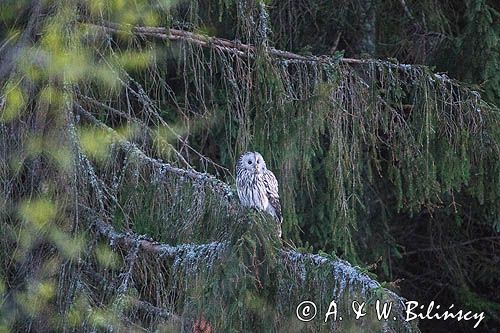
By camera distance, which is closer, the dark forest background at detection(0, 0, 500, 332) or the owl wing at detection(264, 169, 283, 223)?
the dark forest background at detection(0, 0, 500, 332)

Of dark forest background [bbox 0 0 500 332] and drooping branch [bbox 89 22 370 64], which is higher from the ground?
drooping branch [bbox 89 22 370 64]

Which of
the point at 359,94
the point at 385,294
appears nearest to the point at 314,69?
the point at 359,94

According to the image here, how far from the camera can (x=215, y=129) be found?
5914 millimetres

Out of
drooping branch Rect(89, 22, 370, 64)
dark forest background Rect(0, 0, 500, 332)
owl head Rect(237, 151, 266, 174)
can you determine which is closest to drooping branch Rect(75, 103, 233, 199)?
dark forest background Rect(0, 0, 500, 332)

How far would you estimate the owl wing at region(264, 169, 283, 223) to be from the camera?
5238mm

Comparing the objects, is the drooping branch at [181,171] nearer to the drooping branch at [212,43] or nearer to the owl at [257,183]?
the drooping branch at [212,43]

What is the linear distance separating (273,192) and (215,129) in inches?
30.9

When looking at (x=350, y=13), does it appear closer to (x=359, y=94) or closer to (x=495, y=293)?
(x=359, y=94)

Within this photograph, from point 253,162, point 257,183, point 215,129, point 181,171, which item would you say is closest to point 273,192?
point 257,183

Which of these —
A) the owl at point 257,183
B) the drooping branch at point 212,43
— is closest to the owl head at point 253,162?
the owl at point 257,183

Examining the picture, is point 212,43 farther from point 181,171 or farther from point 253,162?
point 181,171

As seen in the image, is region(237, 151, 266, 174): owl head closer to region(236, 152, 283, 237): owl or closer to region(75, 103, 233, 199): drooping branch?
region(236, 152, 283, 237): owl

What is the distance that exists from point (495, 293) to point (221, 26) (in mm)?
3316

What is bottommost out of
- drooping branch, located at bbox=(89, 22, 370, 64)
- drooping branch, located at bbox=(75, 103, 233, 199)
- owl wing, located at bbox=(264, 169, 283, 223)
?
owl wing, located at bbox=(264, 169, 283, 223)
